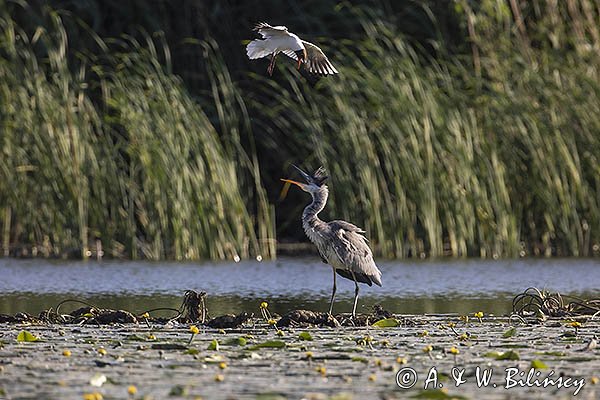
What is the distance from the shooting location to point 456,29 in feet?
57.8

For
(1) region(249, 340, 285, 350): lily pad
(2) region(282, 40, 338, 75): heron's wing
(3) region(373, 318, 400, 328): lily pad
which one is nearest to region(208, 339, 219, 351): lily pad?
(1) region(249, 340, 285, 350): lily pad

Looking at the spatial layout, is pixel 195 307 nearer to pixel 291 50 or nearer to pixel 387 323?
pixel 387 323

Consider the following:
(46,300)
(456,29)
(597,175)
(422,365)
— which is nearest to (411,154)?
(597,175)

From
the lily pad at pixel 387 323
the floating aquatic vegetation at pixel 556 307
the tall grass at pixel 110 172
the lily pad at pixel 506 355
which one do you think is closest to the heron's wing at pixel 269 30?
the lily pad at pixel 387 323

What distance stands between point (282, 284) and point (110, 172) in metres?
3.11

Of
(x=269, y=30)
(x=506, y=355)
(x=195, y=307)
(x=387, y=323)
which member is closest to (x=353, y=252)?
(x=387, y=323)

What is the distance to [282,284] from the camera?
40.1ft

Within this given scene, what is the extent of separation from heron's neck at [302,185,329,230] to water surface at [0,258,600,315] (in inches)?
34.7

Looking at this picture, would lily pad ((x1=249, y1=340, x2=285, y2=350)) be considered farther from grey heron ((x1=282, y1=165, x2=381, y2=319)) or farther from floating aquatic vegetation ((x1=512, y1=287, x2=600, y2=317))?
floating aquatic vegetation ((x1=512, y1=287, x2=600, y2=317))

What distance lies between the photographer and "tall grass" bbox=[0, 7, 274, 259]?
46.7 feet

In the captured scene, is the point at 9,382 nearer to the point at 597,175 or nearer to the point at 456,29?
the point at 597,175

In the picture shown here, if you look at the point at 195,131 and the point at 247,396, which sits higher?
the point at 195,131

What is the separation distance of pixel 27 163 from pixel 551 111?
19.8 ft

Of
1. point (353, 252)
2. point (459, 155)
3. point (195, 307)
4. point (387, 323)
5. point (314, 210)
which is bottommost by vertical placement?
point (387, 323)
